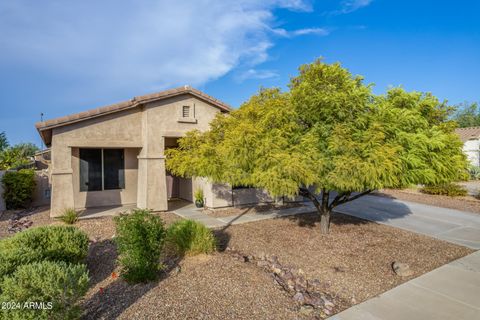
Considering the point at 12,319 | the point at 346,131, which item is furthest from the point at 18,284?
the point at 346,131

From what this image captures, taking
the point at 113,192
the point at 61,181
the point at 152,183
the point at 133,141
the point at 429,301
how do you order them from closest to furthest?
the point at 429,301, the point at 61,181, the point at 152,183, the point at 133,141, the point at 113,192

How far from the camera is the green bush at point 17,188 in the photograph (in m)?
12.6

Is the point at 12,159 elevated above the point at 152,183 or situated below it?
above

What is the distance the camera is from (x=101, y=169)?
12.9 metres

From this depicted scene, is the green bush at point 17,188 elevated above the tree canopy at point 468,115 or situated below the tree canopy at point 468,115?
below

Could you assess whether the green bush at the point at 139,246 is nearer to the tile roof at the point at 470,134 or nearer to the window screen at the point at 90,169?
the window screen at the point at 90,169

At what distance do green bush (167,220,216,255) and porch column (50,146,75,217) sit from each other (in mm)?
6467

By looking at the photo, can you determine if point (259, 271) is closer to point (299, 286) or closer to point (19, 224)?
point (299, 286)

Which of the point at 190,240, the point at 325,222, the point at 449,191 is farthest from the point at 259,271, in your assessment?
the point at 449,191

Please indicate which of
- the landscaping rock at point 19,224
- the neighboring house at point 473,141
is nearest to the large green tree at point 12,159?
the landscaping rock at point 19,224

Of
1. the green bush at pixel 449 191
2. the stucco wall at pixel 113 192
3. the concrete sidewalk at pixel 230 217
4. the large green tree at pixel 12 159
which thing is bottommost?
the concrete sidewalk at pixel 230 217

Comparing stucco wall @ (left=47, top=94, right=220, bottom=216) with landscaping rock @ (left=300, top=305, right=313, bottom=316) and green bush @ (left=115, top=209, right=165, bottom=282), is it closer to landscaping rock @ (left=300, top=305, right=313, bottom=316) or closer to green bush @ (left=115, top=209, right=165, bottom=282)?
green bush @ (left=115, top=209, right=165, bottom=282)

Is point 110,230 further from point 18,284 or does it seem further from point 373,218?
point 373,218

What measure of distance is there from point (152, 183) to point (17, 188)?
6.69 m
